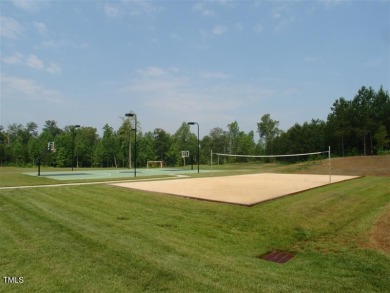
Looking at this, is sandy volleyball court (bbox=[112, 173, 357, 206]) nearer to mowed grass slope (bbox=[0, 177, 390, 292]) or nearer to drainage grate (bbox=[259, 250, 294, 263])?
mowed grass slope (bbox=[0, 177, 390, 292])

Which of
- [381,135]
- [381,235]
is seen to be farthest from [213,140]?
[381,235]

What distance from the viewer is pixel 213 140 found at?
90938 millimetres

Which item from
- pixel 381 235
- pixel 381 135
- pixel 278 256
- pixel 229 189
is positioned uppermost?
pixel 381 135

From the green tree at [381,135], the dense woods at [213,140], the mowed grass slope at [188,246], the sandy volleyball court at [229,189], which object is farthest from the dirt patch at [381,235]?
the green tree at [381,135]

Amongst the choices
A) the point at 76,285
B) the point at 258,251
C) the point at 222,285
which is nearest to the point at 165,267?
the point at 222,285

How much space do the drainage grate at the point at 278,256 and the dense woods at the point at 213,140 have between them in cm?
2818

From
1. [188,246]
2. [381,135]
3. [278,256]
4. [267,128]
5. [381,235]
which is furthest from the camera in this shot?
[267,128]

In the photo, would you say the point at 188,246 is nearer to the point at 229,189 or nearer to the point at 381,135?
the point at 229,189

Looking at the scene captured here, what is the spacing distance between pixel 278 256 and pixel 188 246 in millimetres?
1809

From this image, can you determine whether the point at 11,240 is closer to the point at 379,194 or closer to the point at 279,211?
the point at 279,211

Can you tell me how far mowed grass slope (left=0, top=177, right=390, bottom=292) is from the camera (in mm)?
4285

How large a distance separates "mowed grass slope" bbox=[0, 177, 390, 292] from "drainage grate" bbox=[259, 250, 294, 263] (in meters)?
0.18

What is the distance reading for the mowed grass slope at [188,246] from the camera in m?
4.29

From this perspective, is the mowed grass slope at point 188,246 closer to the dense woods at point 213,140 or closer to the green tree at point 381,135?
the dense woods at point 213,140
